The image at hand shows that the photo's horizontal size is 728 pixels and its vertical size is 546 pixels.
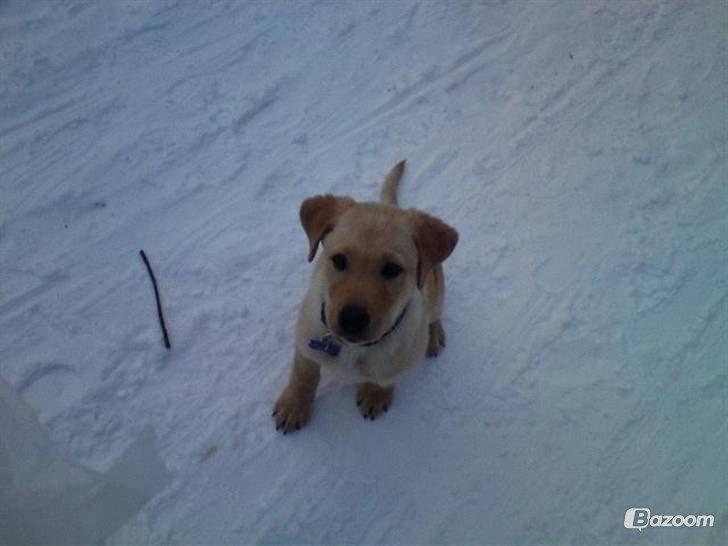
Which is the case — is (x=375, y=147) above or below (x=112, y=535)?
above

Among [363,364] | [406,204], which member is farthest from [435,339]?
[406,204]

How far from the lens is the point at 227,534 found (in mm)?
3162

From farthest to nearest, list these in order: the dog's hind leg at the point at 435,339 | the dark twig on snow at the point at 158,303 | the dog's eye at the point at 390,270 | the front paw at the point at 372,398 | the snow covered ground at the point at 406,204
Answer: the dog's hind leg at the point at 435,339
the dark twig on snow at the point at 158,303
the front paw at the point at 372,398
the snow covered ground at the point at 406,204
the dog's eye at the point at 390,270

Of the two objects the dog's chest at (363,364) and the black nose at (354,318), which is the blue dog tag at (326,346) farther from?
the black nose at (354,318)

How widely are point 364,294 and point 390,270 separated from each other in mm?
202

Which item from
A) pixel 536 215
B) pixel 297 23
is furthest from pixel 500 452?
pixel 297 23

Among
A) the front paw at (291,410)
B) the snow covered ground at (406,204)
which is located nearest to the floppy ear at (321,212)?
the front paw at (291,410)

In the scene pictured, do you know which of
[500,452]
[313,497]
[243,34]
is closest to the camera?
[313,497]

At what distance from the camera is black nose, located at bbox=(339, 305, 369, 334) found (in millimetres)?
2580

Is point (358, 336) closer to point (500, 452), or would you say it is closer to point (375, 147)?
point (500, 452)

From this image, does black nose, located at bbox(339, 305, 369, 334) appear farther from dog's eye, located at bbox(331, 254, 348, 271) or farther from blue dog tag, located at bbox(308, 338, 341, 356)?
blue dog tag, located at bbox(308, 338, 341, 356)

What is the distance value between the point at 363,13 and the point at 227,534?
15.3ft
